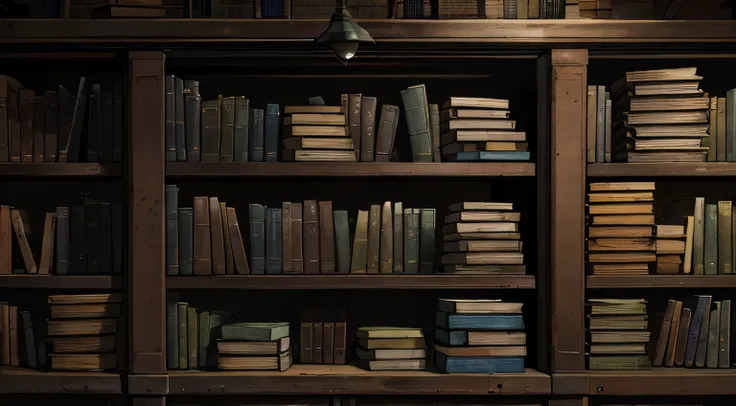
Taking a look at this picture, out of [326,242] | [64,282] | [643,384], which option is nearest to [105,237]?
[64,282]

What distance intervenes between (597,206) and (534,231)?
27cm

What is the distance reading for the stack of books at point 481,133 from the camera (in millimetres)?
3160

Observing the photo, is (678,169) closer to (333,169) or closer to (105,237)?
(333,169)

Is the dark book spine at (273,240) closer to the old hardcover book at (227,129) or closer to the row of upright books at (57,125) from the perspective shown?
the old hardcover book at (227,129)

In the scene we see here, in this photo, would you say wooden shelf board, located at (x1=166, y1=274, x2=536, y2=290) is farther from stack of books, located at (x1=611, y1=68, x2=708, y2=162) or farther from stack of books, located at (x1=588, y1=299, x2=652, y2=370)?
stack of books, located at (x1=611, y1=68, x2=708, y2=162)

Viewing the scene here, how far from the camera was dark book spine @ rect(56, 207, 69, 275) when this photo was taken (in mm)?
3194

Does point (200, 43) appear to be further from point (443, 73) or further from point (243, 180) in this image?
point (443, 73)

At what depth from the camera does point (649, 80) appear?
3135 mm

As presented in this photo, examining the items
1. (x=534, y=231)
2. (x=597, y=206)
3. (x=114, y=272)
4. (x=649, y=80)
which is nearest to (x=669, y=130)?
(x=649, y=80)

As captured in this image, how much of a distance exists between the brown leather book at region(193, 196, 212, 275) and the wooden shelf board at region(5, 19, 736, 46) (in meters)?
0.67

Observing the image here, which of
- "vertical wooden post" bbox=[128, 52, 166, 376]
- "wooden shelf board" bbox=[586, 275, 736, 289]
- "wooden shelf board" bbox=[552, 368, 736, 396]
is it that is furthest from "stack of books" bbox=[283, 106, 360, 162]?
"wooden shelf board" bbox=[552, 368, 736, 396]

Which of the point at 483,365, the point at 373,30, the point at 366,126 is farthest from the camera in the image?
the point at 366,126

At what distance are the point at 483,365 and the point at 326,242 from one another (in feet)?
2.61

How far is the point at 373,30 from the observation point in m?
3.04
